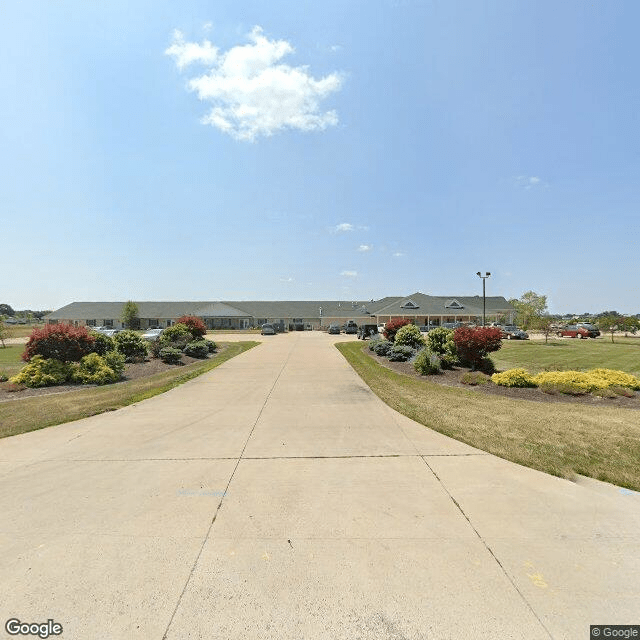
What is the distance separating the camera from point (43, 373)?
1250 cm

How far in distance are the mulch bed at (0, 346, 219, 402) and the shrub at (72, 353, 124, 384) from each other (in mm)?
283

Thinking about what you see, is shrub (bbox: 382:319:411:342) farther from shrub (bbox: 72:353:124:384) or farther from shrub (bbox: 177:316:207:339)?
shrub (bbox: 72:353:124:384)

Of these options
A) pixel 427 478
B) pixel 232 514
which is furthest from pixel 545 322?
pixel 232 514

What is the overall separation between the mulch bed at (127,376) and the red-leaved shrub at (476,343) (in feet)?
41.1

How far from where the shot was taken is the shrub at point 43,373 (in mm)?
12133

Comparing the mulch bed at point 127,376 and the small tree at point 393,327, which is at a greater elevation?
the small tree at point 393,327

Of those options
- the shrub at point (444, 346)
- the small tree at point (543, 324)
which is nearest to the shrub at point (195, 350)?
the shrub at point (444, 346)

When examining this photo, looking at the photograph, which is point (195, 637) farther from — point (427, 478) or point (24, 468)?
point (24, 468)

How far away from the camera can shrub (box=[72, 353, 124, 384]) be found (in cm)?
1265

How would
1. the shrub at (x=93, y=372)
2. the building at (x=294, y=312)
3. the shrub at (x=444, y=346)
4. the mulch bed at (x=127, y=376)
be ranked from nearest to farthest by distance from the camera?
the mulch bed at (x=127, y=376) → the shrub at (x=93, y=372) → the shrub at (x=444, y=346) → the building at (x=294, y=312)

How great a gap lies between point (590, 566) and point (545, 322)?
1439 inches

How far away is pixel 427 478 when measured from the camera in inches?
188


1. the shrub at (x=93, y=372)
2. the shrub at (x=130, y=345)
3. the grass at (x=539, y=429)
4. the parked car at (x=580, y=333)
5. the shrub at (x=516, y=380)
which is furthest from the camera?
the parked car at (x=580, y=333)

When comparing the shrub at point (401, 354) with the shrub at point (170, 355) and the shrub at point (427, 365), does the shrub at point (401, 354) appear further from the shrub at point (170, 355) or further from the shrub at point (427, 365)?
the shrub at point (170, 355)
